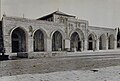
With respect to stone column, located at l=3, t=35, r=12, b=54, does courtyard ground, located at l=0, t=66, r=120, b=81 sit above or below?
below

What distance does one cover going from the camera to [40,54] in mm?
17609

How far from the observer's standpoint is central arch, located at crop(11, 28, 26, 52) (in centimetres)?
2764

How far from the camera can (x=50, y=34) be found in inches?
1133

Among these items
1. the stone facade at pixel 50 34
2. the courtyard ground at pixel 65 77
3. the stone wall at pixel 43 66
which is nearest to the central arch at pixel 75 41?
the stone facade at pixel 50 34

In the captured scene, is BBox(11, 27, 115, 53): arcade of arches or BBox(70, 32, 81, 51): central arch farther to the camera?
BBox(70, 32, 81, 51): central arch

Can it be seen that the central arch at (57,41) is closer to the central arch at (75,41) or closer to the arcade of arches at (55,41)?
the arcade of arches at (55,41)

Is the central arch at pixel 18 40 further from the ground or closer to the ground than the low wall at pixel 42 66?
further from the ground

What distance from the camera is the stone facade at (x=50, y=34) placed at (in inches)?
962

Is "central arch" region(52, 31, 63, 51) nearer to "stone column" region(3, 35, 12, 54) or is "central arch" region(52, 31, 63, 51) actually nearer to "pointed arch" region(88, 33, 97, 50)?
"pointed arch" region(88, 33, 97, 50)

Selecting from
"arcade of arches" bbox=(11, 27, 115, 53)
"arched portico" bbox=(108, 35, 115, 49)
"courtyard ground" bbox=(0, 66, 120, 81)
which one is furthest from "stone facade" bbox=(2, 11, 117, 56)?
"courtyard ground" bbox=(0, 66, 120, 81)

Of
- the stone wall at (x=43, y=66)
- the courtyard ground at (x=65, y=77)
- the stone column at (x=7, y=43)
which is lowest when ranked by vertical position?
the stone wall at (x=43, y=66)

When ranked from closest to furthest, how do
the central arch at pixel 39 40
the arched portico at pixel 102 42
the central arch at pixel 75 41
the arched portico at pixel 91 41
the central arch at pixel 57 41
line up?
the central arch at pixel 39 40 < the central arch at pixel 57 41 < the central arch at pixel 75 41 < the arched portico at pixel 91 41 < the arched portico at pixel 102 42

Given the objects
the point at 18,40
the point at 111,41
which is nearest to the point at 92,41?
the point at 111,41

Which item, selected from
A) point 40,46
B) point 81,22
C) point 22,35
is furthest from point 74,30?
point 22,35
